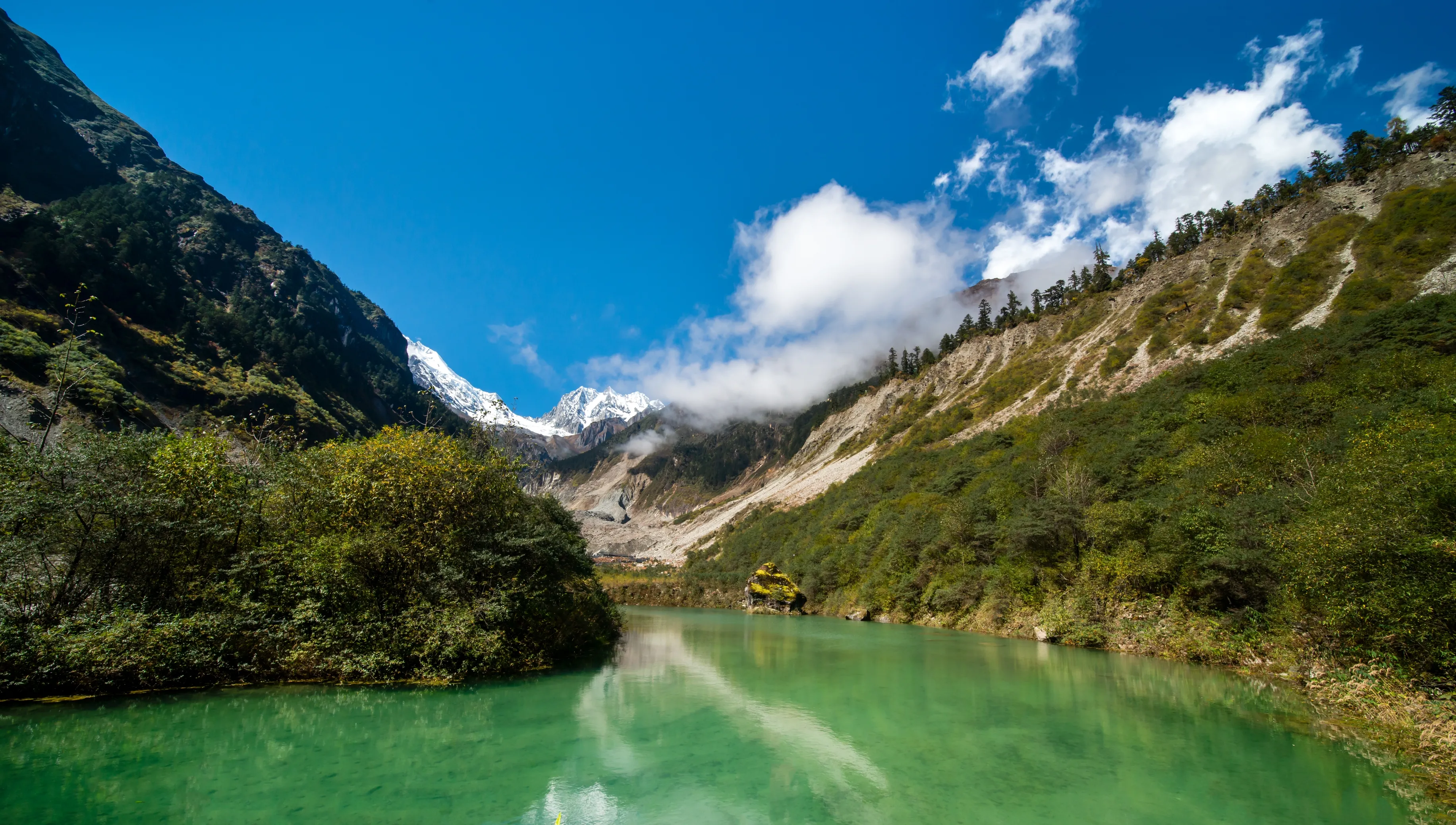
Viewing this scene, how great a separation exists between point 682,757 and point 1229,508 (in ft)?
78.0

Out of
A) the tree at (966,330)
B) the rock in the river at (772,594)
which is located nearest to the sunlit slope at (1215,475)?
the rock in the river at (772,594)

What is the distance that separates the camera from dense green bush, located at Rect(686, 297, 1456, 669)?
1270 cm

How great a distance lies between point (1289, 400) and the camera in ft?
104

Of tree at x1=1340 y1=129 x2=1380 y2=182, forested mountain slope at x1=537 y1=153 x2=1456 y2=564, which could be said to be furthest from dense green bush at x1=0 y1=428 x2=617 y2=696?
tree at x1=1340 y1=129 x2=1380 y2=182

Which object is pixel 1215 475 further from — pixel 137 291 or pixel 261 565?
pixel 137 291

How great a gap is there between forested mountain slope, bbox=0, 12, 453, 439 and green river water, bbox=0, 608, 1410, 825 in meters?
11.8

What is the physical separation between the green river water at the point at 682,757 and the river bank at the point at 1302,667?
2.27 ft

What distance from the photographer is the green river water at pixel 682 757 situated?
7.61 m

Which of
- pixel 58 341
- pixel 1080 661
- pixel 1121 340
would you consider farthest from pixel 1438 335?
pixel 58 341

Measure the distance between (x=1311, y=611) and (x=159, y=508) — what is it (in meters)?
29.6

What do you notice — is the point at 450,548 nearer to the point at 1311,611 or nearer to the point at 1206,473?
the point at 1311,611

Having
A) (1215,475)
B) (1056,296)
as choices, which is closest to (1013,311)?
(1056,296)

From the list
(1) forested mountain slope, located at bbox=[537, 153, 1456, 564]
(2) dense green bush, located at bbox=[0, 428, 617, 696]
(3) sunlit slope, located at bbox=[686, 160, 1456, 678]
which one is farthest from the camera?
(1) forested mountain slope, located at bbox=[537, 153, 1456, 564]

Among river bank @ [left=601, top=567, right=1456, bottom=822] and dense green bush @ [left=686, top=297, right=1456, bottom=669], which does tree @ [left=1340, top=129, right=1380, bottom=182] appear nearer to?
dense green bush @ [left=686, top=297, right=1456, bottom=669]
